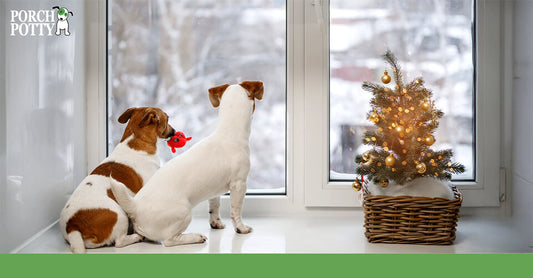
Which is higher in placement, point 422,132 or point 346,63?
point 346,63

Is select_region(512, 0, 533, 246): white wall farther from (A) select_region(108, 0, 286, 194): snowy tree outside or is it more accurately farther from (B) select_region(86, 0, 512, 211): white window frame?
(A) select_region(108, 0, 286, 194): snowy tree outside

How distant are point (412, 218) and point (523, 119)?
688 mm

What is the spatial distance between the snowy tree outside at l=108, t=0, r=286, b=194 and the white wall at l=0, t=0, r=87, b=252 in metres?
0.17

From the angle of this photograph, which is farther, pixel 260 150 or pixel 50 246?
pixel 260 150

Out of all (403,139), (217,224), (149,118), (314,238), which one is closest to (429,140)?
(403,139)

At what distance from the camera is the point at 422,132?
1.97 m

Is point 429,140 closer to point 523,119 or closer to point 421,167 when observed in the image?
point 421,167

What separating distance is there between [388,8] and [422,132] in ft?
2.16

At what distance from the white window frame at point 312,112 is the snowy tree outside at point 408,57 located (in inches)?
1.8

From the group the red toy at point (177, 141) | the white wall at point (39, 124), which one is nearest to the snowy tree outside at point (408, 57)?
the red toy at point (177, 141)

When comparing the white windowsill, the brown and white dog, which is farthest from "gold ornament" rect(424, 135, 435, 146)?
the brown and white dog

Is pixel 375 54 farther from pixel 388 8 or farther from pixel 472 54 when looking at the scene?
pixel 472 54

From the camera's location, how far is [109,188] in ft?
6.36

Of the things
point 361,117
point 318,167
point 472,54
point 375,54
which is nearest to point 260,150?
point 318,167
